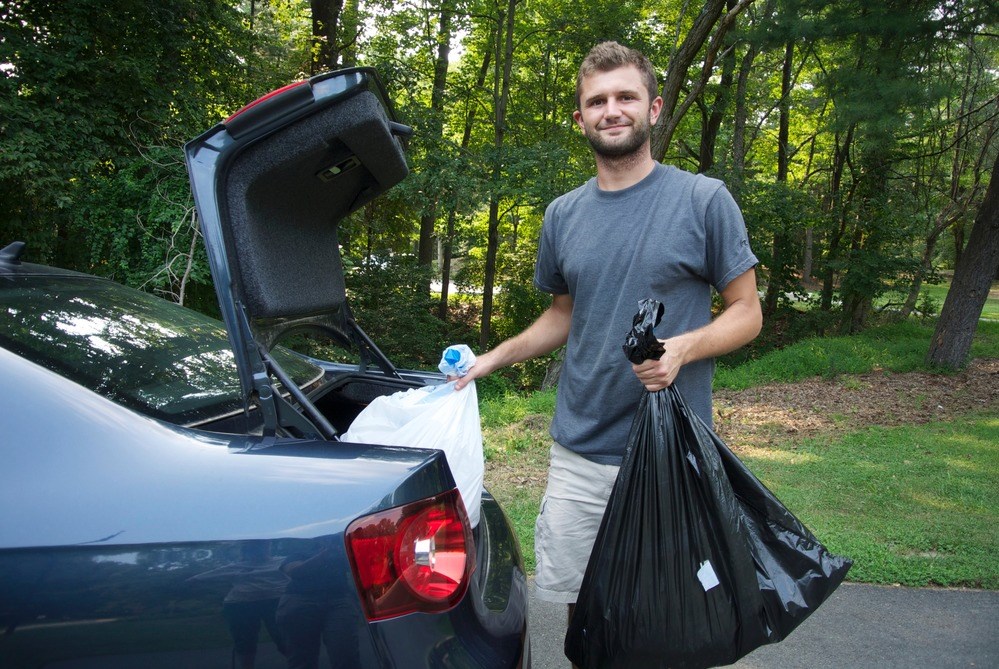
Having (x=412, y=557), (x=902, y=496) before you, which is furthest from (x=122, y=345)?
(x=902, y=496)

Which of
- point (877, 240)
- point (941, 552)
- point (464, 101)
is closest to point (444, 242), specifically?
point (464, 101)

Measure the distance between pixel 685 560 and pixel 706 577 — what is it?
6cm

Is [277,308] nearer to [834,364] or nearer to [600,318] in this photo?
[600,318]

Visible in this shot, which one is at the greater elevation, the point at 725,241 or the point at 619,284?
the point at 725,241

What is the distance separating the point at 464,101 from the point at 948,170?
38.4 feet

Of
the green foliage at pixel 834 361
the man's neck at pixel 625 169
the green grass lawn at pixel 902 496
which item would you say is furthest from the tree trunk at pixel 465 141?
the man's neck at pixel 625 169

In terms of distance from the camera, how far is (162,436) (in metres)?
1.65

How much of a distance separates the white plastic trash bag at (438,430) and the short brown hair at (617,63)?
3.39 ft

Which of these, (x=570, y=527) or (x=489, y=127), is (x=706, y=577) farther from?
(x=489, y=127)

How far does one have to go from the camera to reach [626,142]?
217 cm

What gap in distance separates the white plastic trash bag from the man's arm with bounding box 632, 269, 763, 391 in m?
0.51

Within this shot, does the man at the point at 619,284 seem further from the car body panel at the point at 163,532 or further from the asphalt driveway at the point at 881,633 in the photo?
the asphalt driveway at the point at 881,633

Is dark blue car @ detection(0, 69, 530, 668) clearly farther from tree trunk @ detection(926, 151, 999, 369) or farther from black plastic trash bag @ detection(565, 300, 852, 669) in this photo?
tree trunk @ detection(926, 151, 999, 369)

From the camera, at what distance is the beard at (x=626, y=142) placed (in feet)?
7.14
